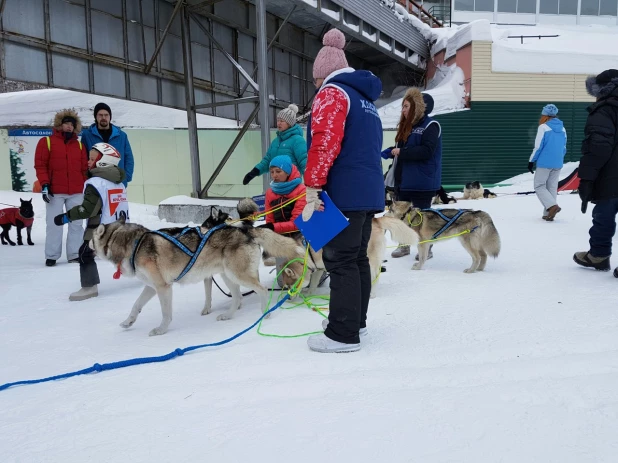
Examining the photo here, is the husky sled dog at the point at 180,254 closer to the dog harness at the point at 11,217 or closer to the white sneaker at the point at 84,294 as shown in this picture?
the white sneaker at the point at 84,294

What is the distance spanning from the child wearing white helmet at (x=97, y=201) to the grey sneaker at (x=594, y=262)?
170 inches

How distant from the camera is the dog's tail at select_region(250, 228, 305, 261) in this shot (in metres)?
3.71

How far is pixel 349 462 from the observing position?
165cm

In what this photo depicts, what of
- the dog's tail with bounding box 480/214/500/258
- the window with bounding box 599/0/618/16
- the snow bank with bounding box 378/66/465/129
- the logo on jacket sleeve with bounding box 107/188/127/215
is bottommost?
the dog's tail with bounding box 480/214/500/258

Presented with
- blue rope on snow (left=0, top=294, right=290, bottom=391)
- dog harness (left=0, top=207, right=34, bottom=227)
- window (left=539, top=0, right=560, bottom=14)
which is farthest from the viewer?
window (left=539, top=0, right=560, bottom=14)

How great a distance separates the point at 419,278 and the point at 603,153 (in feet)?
6.49

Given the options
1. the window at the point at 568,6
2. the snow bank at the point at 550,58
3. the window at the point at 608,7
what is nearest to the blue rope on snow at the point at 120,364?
the snow bank at the point at 550,58

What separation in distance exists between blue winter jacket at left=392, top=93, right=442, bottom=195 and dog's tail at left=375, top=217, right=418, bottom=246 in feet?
3.23

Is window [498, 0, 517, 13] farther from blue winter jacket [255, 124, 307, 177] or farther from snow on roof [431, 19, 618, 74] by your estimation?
blue winter jacket [255, 124, 307, 177]

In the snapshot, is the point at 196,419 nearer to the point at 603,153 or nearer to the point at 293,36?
the point at 603,153

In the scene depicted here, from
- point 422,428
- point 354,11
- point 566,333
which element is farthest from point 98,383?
point 354,11

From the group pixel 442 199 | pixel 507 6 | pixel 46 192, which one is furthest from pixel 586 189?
pixel 507 6

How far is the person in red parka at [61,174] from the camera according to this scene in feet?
19.2

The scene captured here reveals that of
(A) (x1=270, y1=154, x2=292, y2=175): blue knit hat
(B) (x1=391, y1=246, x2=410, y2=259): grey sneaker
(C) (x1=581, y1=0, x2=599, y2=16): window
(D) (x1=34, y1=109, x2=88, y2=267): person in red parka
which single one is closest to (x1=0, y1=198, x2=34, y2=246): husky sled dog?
(D) (x1=34, y1=109, x2=88, y2=267): person in red parka
